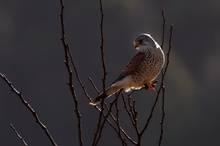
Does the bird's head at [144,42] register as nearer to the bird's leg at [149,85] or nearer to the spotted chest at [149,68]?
the spotted chest at [149,68]

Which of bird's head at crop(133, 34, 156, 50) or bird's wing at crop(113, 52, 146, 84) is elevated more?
bird's head at crop(133, 34, 156, 50)

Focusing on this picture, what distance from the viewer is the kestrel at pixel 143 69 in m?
3.39

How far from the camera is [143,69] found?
3422 mm

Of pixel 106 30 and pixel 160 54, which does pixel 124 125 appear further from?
pixel 160 54

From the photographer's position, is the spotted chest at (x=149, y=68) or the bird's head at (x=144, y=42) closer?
the spotted chest at (x=149, y=68)

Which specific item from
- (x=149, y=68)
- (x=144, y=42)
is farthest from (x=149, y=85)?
(x=144, y=42)

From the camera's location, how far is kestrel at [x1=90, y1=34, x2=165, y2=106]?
133 inches

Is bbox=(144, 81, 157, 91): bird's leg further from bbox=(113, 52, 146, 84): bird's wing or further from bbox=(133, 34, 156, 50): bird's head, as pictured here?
bbox=(133, 34, 156, 50): bird's head

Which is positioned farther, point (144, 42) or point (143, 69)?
point (144, 42)

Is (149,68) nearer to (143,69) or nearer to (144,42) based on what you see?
(143,69)

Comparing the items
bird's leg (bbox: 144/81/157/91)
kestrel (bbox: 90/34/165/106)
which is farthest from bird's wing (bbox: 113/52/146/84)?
bird's leg (bbox: 144/81/157/91)

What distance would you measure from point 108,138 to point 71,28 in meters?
5.05

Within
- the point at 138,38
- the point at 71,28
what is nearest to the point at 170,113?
the point at 71,28

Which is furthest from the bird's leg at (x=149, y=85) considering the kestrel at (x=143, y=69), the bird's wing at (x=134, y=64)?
the bird's wing at (x=134, y=64)
